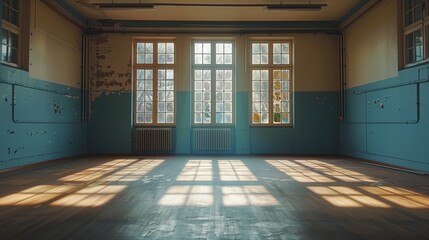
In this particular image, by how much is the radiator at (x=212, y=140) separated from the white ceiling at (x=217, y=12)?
3.41m

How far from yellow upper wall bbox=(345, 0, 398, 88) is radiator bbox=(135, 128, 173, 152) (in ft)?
18.4

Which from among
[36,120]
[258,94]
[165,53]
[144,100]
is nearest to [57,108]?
[36,120]

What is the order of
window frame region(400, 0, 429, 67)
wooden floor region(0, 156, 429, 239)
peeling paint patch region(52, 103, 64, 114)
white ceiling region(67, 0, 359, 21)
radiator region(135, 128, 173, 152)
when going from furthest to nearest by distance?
1. radiator region(135, 128, 173, 152)
2. white ceiling region(67, 0, 359, 21)
3. peeling paint patch region(52, 103, 64, 114)
4. window frame region(400, 0, 429, 67)
5. wooden floor region(0, 156, 429, 239)

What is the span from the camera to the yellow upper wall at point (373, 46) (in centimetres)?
787

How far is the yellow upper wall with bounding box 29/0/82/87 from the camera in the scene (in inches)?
314

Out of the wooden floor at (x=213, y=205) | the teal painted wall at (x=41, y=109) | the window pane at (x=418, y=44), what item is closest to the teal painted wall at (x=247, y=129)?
the teal painted wall at (x=41, y=109)

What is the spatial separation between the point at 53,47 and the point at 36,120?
6.65 feet

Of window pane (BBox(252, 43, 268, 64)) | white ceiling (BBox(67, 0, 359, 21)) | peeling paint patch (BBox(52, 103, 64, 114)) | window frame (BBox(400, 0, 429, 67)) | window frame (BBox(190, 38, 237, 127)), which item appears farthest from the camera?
window pane (BBox(252, 43, 268, 64))

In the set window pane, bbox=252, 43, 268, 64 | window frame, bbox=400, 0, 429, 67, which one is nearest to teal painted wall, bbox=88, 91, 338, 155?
window pane, bbox=252, 43, 268, 64

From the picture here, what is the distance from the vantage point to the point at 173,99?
10984mm

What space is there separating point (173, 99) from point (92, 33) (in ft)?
10.4

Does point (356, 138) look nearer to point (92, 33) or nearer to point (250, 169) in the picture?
point (250, 169)

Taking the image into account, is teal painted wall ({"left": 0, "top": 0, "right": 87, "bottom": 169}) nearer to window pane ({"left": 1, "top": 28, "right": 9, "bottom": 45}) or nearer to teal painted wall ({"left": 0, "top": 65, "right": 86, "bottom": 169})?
teal painted wall ({"left": 0, "top": 65, "right": 86, "bottom": 169})

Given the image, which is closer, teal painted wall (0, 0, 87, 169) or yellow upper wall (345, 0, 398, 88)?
teal painted wall (0, 0, 87, 169)
